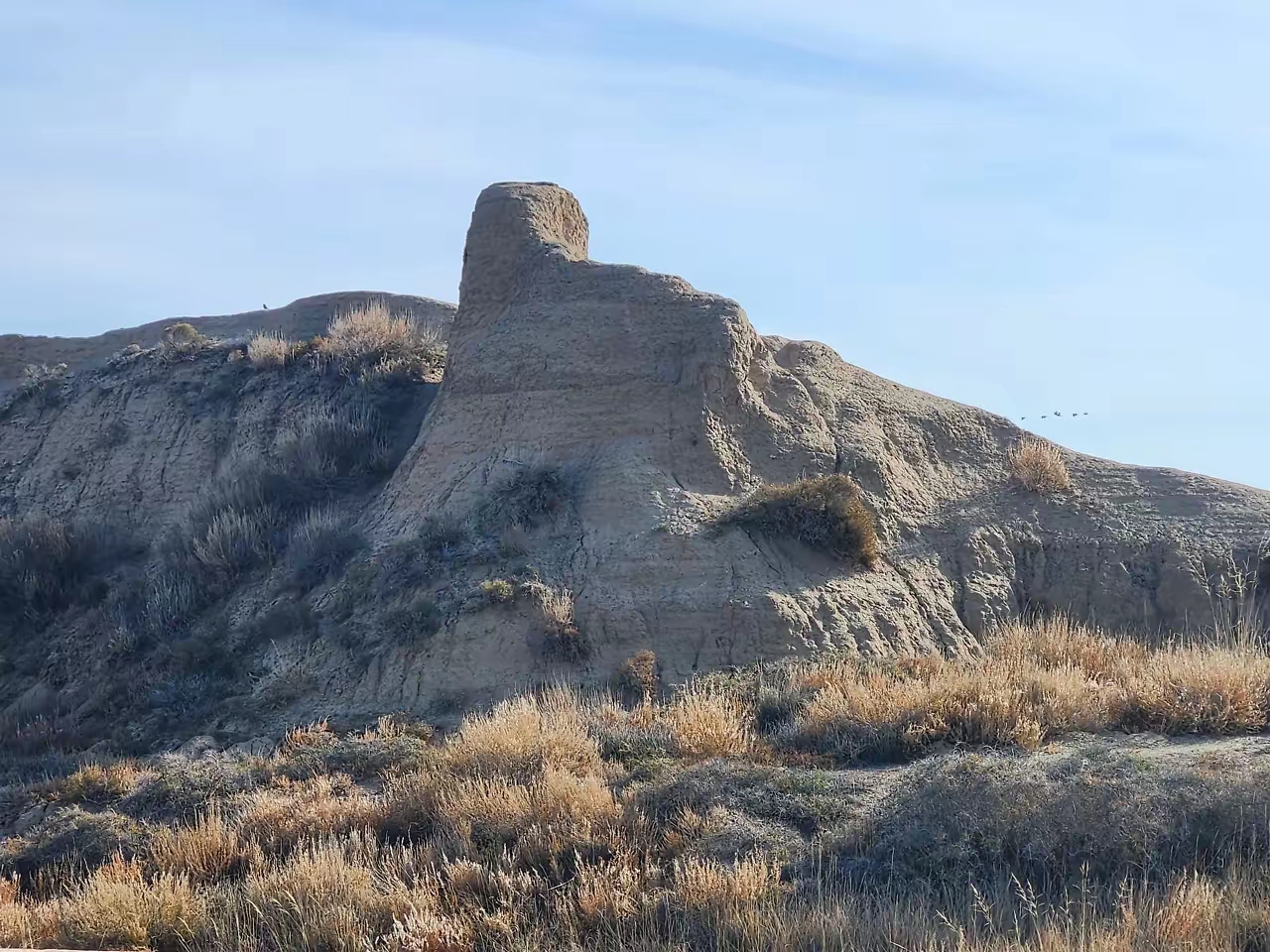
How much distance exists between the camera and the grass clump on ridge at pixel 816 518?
16.6 meters

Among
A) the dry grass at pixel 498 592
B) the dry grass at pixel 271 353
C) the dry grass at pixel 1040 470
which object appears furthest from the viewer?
the dry grass at pixel 271 353

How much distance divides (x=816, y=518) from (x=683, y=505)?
1.61 meters

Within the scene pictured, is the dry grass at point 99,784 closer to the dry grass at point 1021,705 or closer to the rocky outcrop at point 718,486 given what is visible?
the rocky outcrop at point 718,486

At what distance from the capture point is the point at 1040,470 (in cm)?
1944

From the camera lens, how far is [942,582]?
1758 cm

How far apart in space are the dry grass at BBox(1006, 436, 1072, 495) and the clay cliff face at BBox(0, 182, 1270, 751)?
0.16 m

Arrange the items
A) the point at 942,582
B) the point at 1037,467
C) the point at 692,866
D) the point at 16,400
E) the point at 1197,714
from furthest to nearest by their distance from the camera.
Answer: the point at 16,400
the point at 1037,467
the point at 942,582
the point at 1197,714
the point at 692,866

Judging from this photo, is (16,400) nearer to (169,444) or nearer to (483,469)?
(169,444)

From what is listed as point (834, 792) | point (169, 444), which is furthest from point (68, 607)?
point (834, 792)

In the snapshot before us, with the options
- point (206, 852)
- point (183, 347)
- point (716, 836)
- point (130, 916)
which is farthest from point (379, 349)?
point (716, 836)

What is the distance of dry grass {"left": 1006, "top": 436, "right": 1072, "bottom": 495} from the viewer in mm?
19344

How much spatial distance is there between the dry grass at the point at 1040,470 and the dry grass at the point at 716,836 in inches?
234

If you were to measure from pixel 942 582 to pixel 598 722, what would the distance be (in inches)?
250

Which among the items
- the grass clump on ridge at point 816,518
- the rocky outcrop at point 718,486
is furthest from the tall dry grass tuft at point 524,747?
the grass clump on ridge at point 816,518
